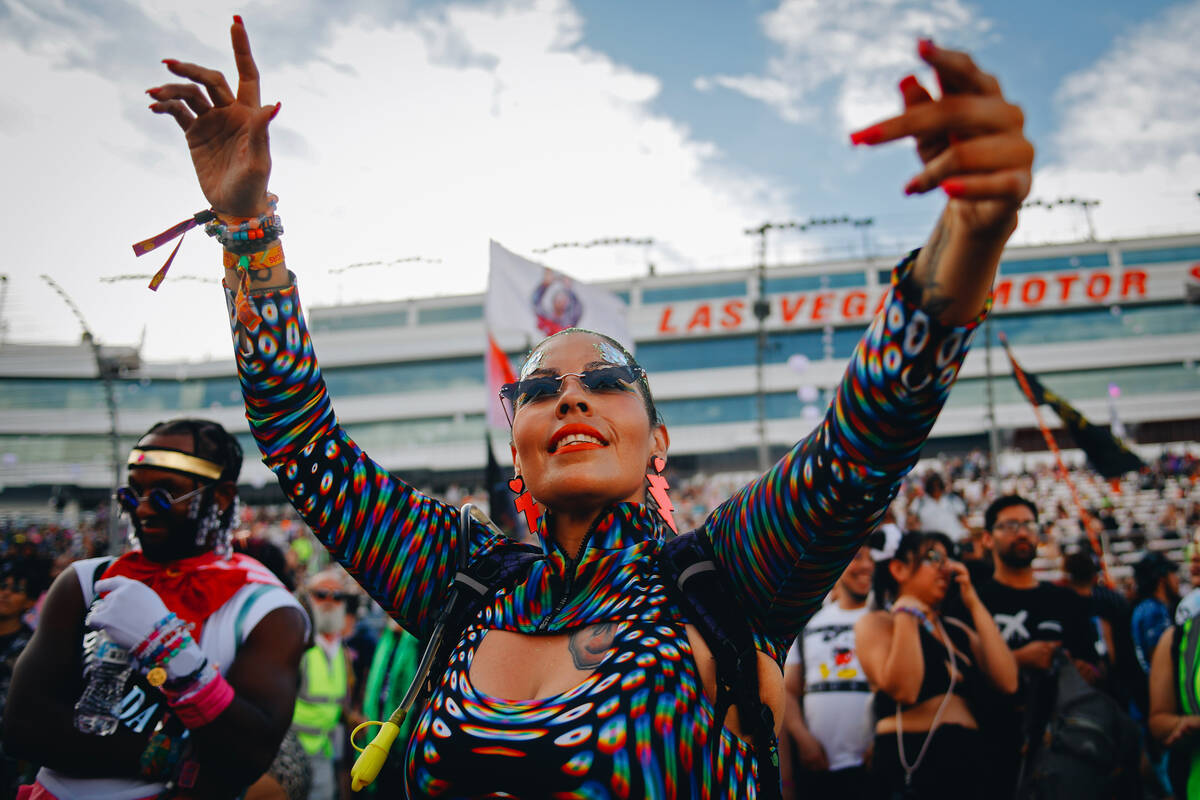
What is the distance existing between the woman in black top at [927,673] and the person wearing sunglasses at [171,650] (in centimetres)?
266

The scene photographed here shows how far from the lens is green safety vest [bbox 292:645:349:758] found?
5.77 m

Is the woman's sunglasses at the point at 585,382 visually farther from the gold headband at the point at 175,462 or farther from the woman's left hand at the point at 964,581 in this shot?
the woman's left hand at the point at 964,581

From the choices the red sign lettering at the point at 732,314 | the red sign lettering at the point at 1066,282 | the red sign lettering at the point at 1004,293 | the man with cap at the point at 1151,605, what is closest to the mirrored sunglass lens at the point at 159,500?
the man with cap at the point at 1151,605

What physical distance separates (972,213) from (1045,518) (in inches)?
947

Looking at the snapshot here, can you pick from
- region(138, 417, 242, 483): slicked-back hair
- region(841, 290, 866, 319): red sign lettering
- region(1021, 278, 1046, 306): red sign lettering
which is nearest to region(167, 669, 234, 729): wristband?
region(138, 417, 242, 483): slicked-back hair

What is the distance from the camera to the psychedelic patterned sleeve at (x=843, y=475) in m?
1.08

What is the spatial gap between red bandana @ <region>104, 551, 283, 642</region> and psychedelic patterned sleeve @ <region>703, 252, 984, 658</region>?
1.83 metres

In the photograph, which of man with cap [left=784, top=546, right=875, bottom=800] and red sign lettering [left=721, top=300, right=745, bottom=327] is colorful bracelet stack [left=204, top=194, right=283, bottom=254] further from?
red sign lettering [left=721, top=300, right=745, bottom=327]

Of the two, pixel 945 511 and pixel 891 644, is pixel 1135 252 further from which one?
pixel 891 644

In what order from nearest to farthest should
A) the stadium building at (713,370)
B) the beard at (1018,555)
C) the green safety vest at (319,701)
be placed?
1. the beard at (1018,555)
2. the green safety vest at (319,701)
3. the stadium building at (713,370)

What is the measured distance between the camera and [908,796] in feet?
12.1

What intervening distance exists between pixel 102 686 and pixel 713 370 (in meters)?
41.4

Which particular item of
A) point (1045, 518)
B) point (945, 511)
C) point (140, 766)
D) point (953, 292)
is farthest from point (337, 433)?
point (1045, 518)

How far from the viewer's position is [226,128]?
1.60 metres
